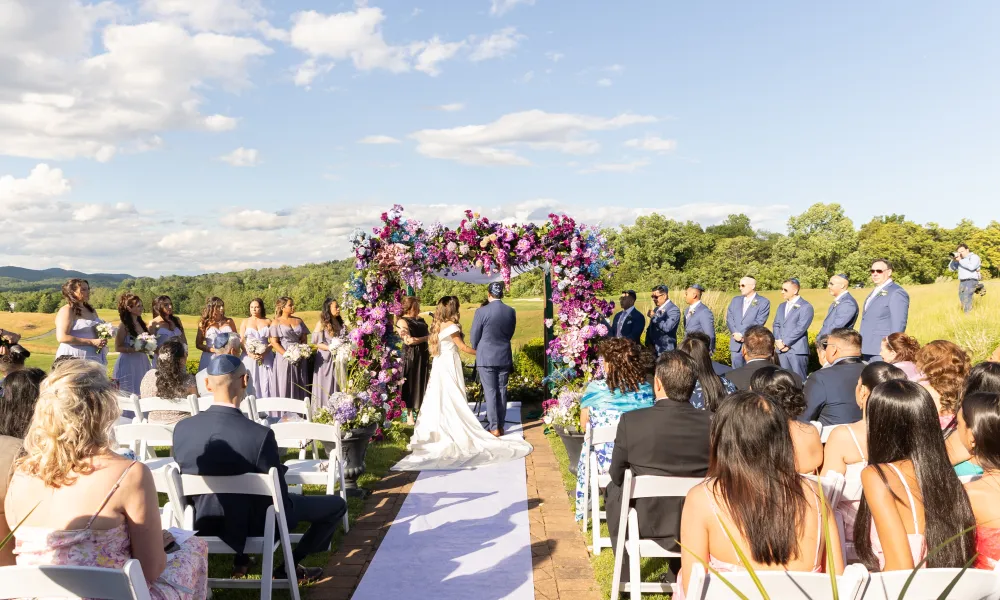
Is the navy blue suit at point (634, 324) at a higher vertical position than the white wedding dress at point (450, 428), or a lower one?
higher

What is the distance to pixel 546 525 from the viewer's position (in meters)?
4.88

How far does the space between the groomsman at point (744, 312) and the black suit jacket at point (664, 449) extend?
5763mm

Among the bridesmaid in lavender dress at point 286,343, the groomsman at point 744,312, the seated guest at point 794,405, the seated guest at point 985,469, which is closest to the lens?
the seated guest at point 985,469

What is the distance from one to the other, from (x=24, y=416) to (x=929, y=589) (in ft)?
12.0

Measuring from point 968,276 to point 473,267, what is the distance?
421 inches

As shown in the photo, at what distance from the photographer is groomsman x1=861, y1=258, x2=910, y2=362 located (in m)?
7.28

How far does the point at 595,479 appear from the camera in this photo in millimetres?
4281

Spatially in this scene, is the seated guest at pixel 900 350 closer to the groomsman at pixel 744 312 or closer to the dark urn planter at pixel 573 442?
the dark urn planter at pixel 573 442

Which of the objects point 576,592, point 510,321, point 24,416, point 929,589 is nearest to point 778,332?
point 510,321

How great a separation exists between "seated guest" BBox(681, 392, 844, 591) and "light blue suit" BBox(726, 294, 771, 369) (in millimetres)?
7028

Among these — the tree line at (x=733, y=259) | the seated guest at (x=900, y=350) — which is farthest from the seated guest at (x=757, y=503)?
the tree line at (x=733, y=259)

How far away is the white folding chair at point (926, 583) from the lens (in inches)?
70.7

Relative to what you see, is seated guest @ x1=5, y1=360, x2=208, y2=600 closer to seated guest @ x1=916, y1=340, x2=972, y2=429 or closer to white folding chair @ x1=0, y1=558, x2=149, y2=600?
white folding chair @ x1=0, y1=558, x2=149, y2=600

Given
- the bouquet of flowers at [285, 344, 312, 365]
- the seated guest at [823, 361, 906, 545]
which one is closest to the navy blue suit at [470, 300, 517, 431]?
the bouquet of flowers at [285, 344, 312, 365]
